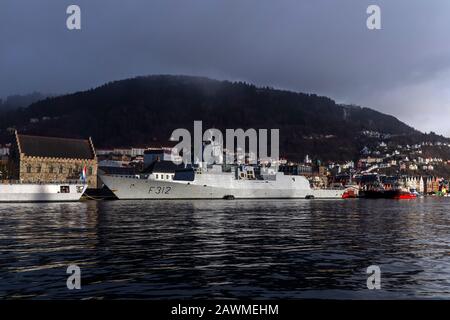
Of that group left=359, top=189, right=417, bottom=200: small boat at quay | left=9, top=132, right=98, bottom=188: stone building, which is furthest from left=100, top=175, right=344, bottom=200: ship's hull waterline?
left=359, top=189, right=417, bottom=200: small boat at quay

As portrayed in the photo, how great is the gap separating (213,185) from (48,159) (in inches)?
1374

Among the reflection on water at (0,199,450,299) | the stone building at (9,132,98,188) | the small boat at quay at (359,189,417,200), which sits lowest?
the small boat at quay at (359,189,417,200)

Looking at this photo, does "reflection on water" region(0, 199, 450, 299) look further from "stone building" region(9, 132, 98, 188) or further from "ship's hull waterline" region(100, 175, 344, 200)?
"stone building" region(9, 132, 98, 188)

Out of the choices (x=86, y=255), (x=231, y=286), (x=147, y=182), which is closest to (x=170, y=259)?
(x=86, y=255)

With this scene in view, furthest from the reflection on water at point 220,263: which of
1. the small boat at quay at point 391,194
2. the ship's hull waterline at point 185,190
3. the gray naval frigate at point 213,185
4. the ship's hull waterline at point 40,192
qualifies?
the small boat at quay at point 391,194

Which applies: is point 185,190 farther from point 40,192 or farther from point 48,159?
point 48,159

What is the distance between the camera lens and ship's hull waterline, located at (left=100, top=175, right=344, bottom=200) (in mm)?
83938

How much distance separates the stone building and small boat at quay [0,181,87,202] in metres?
23.2

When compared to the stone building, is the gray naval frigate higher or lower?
lower

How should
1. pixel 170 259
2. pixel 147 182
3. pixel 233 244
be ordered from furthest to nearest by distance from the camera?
pixel 147 182, pixel 233 244, pixel 170 259

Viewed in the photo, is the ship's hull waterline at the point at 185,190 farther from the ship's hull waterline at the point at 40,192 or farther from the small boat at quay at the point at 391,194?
the small boat at quay at the point at 391,194
